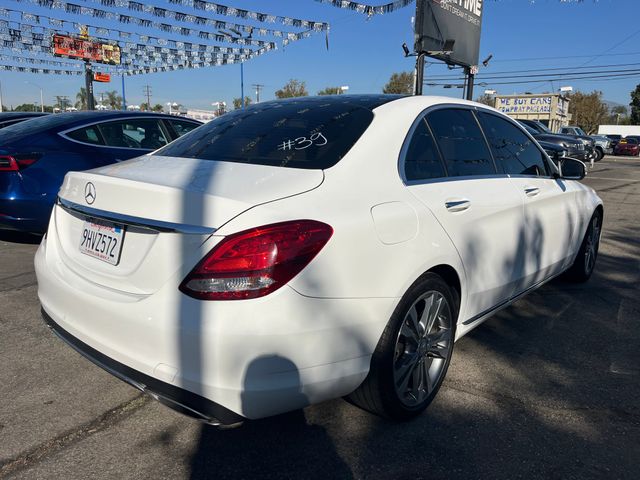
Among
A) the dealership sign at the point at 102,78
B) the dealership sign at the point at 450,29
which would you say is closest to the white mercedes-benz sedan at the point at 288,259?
the dealership sign at the point at 450,29

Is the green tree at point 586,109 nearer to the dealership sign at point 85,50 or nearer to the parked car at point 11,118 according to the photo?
the dealership sign at point 85,50

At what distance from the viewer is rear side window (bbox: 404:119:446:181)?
2576mm

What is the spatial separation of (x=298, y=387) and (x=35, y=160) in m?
4.30

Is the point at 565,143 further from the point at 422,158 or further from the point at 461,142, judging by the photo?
the point at 422,158

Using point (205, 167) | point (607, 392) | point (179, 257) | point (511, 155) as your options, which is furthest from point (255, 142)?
point (607, 392)

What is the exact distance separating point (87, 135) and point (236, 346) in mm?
4622

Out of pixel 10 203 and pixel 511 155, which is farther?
pixel 10 203

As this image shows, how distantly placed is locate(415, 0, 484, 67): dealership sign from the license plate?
13.6 m

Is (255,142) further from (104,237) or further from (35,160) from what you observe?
(35,160)

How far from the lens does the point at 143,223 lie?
2006 mm

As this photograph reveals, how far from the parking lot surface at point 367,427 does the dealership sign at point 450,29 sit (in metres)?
12.5

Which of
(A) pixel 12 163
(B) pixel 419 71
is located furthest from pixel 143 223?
(B) pixel 419 71

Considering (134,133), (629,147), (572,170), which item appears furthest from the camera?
(629,147)

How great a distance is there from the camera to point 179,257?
1896 millimetres
